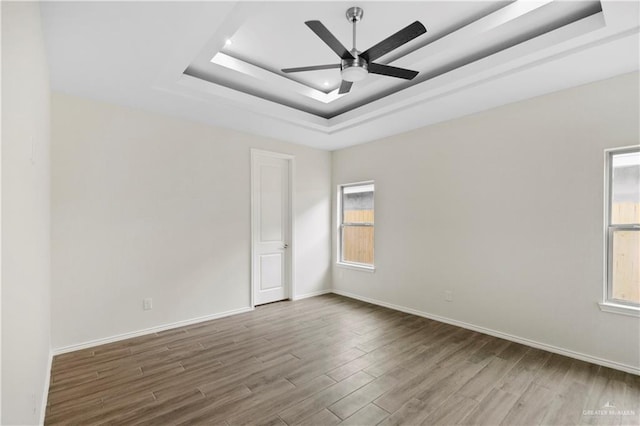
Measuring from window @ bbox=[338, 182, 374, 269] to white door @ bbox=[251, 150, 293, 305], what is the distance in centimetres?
108

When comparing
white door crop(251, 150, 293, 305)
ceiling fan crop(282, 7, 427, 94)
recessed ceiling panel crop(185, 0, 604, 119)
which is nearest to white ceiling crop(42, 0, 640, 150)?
recessed ceiling panel crop(185, 0, 604, 119)

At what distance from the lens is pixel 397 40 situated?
2.07 meters

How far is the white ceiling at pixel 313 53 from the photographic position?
211cm

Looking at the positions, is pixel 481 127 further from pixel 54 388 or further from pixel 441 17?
pixel 54 388

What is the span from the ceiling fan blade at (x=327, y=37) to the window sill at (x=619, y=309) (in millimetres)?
3197

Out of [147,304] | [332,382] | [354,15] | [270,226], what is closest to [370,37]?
[354,15]

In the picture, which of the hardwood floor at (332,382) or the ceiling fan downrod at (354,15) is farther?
the ceiling fan downrod at (354,15)

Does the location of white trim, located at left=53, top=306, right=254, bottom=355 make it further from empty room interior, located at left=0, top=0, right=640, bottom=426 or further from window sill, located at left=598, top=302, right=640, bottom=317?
window sill, located at left=598, top=302, right=640, bottom=317

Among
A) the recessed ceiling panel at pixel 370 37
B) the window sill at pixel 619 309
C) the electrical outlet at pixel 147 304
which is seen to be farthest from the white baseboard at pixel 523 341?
the electrical outlet at pixel 147 304

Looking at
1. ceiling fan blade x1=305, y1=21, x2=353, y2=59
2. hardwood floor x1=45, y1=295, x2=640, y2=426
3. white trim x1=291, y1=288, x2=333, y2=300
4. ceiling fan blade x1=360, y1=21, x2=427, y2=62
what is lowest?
white trim x1=291, y1=288, x2=333, y2=300

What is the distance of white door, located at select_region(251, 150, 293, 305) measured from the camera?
4672 millimetres

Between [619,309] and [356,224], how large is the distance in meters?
3.41

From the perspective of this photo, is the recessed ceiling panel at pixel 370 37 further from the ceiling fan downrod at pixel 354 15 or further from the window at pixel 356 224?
the window at pixel 356 224

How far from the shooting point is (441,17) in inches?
94.5
